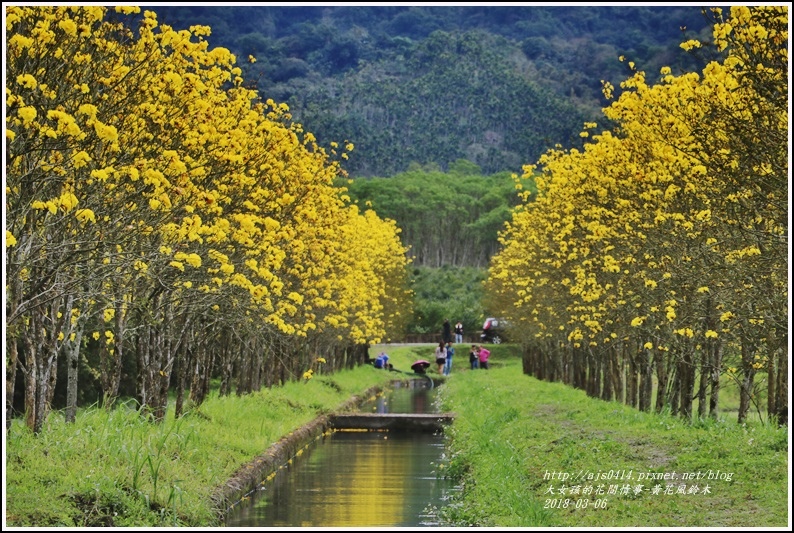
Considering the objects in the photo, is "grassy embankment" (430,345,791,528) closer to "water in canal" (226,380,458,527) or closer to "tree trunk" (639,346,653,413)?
"water in canal" (226,380,458,527)

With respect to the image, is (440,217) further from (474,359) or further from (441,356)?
(441,356)

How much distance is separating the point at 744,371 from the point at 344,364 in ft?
125

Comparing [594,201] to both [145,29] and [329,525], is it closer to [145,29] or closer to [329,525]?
[329,525]

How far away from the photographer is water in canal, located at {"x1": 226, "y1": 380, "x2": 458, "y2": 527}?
17.9m

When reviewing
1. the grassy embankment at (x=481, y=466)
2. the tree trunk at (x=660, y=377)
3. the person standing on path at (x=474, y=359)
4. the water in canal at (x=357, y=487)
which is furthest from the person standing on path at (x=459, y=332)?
the grassy embankment at (x=481, y=466)

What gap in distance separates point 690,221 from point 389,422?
15.3 m

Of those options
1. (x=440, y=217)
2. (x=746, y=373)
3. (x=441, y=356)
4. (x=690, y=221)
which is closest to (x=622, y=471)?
(x=690, y=221)

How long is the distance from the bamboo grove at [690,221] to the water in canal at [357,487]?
16.2 feet

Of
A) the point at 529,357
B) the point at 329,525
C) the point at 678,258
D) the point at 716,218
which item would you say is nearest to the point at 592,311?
the point at 678,258

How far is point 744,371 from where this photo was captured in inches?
945

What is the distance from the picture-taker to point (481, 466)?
68.8 ft

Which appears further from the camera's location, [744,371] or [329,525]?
[744,371]

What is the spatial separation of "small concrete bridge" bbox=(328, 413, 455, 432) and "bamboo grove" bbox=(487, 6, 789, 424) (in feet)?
15.2

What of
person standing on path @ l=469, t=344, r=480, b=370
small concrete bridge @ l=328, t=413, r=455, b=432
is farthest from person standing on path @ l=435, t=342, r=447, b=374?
small concrete bridge @ l=328, t=413, r=455, b=432
